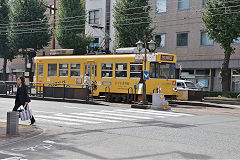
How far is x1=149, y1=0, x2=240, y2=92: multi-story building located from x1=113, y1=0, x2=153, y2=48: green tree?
2.31m

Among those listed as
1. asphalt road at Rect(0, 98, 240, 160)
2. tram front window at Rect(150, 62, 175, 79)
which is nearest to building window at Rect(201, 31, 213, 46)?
tram front window at Rect(150, 62, 175, 79)

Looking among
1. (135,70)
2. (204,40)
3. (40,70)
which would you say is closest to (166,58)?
(135,70)

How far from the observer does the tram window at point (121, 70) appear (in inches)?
929

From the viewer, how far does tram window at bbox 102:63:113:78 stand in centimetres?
2438

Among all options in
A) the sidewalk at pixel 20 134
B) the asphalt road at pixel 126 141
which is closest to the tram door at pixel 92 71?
the asphalt road at pixel 126 141

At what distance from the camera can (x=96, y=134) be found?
1049 centimetres

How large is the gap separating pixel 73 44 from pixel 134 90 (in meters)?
17.6

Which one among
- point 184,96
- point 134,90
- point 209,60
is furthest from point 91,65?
point 209,60

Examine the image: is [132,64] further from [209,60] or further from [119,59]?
[209,60]

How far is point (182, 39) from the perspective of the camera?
1425 inches

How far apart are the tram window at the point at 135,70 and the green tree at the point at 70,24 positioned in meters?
16.5

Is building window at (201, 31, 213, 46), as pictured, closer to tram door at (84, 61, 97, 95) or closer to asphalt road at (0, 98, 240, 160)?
tram door at (84, 61, 97, 95)

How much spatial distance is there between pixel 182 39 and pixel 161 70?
14.0 meters

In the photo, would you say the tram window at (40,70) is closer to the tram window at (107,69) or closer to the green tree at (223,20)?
the tram window at (107,69)
